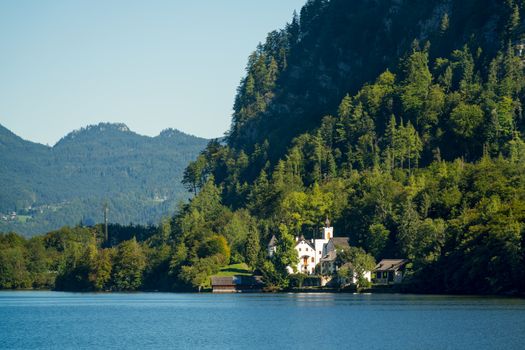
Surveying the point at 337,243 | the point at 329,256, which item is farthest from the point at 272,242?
the point at 337,243

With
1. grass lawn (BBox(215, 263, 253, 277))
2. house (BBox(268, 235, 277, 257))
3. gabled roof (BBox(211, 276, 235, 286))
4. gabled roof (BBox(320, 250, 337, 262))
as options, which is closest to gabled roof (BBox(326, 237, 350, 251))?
gabled roof (BBox(320, 250, 337, 262))

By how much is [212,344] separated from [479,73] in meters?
126

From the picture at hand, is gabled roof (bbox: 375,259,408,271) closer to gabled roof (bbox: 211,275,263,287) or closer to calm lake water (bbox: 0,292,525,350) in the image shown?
calm lake water (bbox: 0,292,525,350)

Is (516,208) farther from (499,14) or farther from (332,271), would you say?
(499,14)

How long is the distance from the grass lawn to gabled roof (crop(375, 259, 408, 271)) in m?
25.9

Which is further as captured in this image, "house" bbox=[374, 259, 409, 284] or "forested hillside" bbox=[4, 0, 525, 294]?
"house" bbox=[374, 259, 409, 284]

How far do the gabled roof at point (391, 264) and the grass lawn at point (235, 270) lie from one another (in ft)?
85.0

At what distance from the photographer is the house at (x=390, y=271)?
139750 mm

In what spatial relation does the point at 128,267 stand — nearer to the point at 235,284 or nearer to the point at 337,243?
the point at 235,284

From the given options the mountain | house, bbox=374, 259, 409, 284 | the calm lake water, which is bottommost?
the calm lake water

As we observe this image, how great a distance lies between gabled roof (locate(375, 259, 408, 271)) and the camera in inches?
5531

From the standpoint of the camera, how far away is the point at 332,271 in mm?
154875

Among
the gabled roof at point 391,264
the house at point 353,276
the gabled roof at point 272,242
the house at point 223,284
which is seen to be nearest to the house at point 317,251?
the gabled roof at point 272,242

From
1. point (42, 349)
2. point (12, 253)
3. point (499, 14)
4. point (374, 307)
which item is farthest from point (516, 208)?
point (12, 253)
